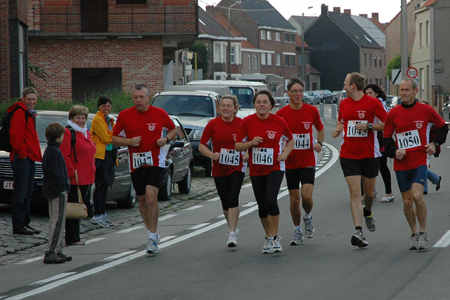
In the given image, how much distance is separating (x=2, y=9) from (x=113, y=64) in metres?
13.8

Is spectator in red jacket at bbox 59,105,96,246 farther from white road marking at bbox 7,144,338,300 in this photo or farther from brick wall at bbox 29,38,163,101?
brick wall at bbox 29,38,163,101

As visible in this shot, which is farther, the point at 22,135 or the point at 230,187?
the point at 22,135

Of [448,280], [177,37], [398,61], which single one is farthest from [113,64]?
[398,61]

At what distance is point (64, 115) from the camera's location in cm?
1334

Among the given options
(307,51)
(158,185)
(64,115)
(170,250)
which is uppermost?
(307,51)

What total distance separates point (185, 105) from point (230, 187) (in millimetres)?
11316

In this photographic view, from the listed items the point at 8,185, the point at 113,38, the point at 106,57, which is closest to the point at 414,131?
the point at 8,185

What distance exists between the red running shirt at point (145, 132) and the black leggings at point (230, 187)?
2.45 ft

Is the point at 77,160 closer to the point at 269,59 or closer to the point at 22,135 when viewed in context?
the point at 22,135

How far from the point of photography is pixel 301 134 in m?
9.35

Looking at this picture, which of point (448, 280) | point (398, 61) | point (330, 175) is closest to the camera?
point (448, 280)

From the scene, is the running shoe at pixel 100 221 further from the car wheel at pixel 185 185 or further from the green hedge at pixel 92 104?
the green hedge at pixel 92 104

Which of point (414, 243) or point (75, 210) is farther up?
point (75, 210)

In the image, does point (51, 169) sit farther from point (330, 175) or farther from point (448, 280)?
point (330, 175)
